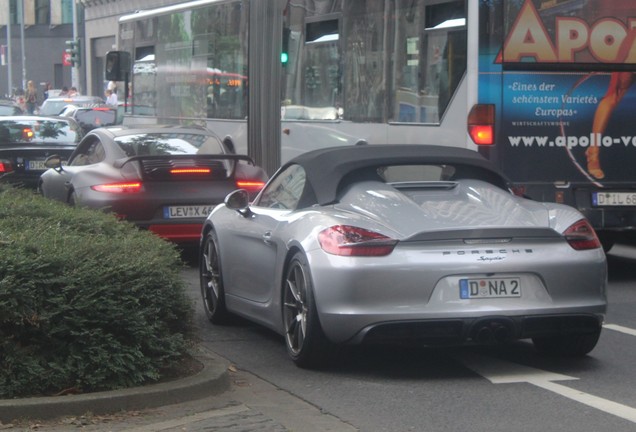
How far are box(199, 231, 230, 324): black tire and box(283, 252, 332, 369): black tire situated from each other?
1.55 metres

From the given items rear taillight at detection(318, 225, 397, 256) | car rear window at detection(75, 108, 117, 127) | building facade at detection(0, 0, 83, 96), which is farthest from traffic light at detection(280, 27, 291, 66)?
building facade at detection(0, 0, 83, 96)

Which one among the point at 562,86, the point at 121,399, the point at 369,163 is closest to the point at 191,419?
the point at 121,399

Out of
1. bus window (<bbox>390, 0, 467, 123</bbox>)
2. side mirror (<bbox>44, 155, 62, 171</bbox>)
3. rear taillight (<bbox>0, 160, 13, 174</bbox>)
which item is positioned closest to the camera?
bus window (<bbox>390, 0, 467, 123</bbox>)

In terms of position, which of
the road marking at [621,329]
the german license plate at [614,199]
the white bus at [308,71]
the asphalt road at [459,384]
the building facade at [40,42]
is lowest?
the road marking at [621,329]

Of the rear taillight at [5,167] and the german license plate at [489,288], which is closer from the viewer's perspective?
the german license plate at [489,288]

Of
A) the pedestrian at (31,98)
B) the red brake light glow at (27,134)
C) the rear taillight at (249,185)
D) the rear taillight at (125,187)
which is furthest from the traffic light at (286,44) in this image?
the pedestrian at (31,98)

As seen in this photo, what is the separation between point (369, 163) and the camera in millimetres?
8430

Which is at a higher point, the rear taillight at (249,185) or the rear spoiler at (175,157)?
the rear spoiler at (175,157)

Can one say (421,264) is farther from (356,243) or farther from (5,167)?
(5,167)

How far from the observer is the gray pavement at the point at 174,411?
6305 millimetres

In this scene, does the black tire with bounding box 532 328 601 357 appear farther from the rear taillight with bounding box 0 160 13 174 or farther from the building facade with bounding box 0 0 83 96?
the building facade with bounding box 0 0 83 96

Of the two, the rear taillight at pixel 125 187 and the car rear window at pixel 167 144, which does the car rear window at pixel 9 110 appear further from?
the rear taillight at pixel 125 187

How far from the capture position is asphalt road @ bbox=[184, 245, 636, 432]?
260 inches

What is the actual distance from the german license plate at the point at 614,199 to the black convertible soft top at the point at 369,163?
12.1 ft
